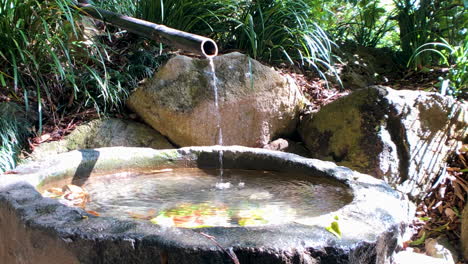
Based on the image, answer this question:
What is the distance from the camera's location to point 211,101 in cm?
348

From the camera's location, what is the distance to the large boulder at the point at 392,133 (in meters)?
3.32

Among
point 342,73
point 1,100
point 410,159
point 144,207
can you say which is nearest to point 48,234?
point 144,207

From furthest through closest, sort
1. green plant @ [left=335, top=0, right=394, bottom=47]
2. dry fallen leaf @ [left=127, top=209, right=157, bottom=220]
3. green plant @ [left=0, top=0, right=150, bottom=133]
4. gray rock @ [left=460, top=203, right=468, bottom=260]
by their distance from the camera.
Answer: green plant @ [left=335, top=0, right=394, bottom=47], green plant @ [left=0, top=0, right=150, bottom=133], gray rock @ [left=460, top=203, right=468, bottom=260], dry fallen leaf @ [left=127, top=209, right=157, bottom=220]

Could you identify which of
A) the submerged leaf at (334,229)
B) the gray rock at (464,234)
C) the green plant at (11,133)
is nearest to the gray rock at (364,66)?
the gray rock at (464,234)

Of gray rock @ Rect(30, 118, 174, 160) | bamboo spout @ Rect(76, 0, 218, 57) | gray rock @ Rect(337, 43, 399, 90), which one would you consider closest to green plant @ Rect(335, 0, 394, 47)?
gray rock @ Rect(337, 43, 399, 90)

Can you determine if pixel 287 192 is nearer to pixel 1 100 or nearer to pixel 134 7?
pixel 1 100

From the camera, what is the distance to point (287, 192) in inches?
89.3

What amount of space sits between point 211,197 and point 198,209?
0.20 meters

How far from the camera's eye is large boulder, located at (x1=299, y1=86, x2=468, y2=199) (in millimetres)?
3322

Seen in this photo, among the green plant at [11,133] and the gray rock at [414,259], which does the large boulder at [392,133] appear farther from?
the green plant at [11,133]

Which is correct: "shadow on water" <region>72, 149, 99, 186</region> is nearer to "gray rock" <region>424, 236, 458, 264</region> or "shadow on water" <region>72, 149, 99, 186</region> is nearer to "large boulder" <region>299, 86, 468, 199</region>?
"large boulder" <region>299, 86, 468, 199</region>

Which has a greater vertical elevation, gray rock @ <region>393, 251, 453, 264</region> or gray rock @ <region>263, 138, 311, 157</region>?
gray rock @ <region>263, 138, 311, 157</region>

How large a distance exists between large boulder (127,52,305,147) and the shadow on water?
3.52 feet

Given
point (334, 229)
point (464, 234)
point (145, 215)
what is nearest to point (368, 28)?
point (464, 234)
